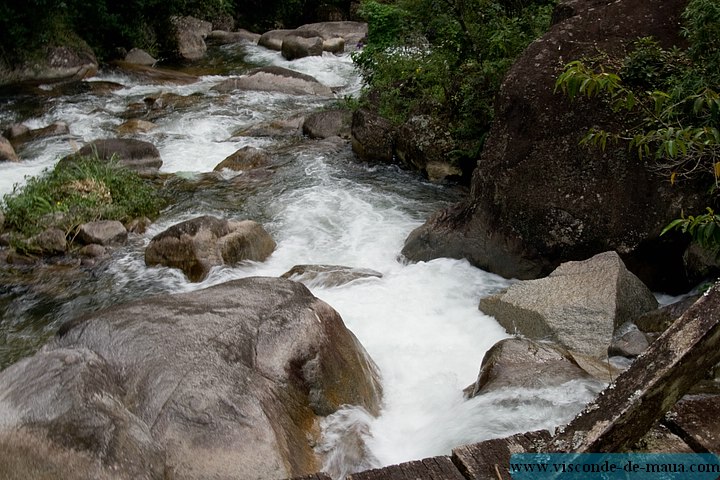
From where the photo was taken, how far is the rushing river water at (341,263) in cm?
439

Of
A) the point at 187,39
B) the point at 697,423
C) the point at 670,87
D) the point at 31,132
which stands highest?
the point at 670,87

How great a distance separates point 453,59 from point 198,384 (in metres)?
7.90

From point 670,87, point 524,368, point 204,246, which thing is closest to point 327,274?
point 204,246

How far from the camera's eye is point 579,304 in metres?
5.66

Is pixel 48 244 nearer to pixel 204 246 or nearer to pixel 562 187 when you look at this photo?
pixel 204 246

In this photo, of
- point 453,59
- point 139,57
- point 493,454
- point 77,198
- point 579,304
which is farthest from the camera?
point 139,57

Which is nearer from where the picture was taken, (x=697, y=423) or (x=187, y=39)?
(x=697, y=423)

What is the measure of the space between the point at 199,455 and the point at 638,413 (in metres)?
2.44

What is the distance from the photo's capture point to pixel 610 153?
6.66 metres

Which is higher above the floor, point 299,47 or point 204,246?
point 299,47

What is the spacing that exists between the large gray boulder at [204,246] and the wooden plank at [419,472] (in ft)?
17.5

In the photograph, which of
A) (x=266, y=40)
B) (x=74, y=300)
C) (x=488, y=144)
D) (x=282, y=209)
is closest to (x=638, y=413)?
(x=488, y=144)

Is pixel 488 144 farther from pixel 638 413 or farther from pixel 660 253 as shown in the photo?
pixel 638 413

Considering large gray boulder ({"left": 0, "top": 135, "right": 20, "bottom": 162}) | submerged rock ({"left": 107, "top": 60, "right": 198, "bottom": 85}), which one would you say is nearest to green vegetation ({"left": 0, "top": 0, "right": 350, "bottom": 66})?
submerged rock ({"left": 107, "top": 60, "right": 198, "bottom": 85})
